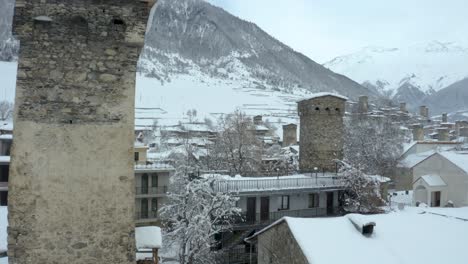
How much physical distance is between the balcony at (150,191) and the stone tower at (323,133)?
9905 mm

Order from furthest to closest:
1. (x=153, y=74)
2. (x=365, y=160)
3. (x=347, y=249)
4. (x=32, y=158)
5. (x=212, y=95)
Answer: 1. (x=153, y=74)
2. (x=212, y=95)
3. (x=365, y=160)
4. (x=347, y=249)
5. (x=32, y=158)

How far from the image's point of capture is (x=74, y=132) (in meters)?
4.96

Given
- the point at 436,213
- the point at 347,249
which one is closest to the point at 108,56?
the point at 347,249

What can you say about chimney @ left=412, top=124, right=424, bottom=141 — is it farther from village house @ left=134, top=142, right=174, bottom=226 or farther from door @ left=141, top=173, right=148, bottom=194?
door @ left=141, top=173, right=148, bottom=194

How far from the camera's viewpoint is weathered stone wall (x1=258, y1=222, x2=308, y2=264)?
1146 cm

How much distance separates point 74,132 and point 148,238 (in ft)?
6.46

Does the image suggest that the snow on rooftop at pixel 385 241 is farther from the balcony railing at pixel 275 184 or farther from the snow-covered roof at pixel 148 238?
the balcony railing at pixel 275 184

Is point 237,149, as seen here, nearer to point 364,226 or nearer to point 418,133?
point 364,226

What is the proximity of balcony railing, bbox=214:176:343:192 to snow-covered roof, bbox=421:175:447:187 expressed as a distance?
7.18 meters

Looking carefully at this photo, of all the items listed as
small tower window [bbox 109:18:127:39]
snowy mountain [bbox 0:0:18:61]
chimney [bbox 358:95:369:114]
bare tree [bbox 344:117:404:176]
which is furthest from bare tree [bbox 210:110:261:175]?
snowy mountain [bbox 0:0:18:61]

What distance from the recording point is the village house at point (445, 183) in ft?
87.8

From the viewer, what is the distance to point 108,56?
5043 mm

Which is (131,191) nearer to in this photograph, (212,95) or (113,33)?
(113,33)

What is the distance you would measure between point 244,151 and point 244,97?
8708 cm
